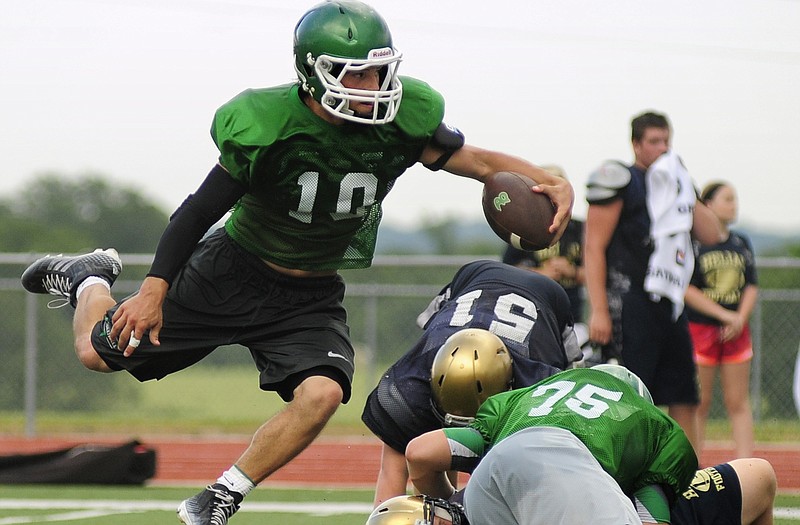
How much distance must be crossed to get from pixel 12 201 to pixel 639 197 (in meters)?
37.1

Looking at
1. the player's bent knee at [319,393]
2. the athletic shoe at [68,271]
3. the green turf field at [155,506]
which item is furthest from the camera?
the green turf field at [155,506]

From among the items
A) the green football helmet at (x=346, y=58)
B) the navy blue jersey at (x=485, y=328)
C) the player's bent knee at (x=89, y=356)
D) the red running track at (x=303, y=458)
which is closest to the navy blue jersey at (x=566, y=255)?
the red running track at (x=303, y=458)

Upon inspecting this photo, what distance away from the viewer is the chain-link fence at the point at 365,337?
10.6 m

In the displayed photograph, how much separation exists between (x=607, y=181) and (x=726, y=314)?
169 cm

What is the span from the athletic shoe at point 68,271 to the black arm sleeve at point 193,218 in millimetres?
915

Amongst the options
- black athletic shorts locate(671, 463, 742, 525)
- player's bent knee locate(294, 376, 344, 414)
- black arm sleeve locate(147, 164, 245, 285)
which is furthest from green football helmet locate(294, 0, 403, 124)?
black athletic shorts locate(671, 463, 742, 525)

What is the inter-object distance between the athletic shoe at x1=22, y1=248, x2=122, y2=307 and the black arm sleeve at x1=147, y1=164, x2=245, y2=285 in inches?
36.0

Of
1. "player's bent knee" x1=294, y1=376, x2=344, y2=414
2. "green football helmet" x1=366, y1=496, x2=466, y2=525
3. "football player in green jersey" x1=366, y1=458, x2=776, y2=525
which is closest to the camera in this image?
"green football helmet" x1=366, y1=496, x2=466, y2=525

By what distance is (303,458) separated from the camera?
912 centimetres

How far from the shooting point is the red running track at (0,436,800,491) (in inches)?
328

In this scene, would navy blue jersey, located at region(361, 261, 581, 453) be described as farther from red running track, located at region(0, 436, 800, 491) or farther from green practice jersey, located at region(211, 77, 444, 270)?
red running track, located at region(0, 436, 800, 491)

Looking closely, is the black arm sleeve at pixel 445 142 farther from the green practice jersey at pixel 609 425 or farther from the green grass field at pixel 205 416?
the green grass field at pixel 205 416

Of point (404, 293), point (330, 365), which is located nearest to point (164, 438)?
point (404, 293)

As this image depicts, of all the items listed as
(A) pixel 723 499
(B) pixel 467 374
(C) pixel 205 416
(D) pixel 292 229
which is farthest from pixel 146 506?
(C) pixel 205 416
